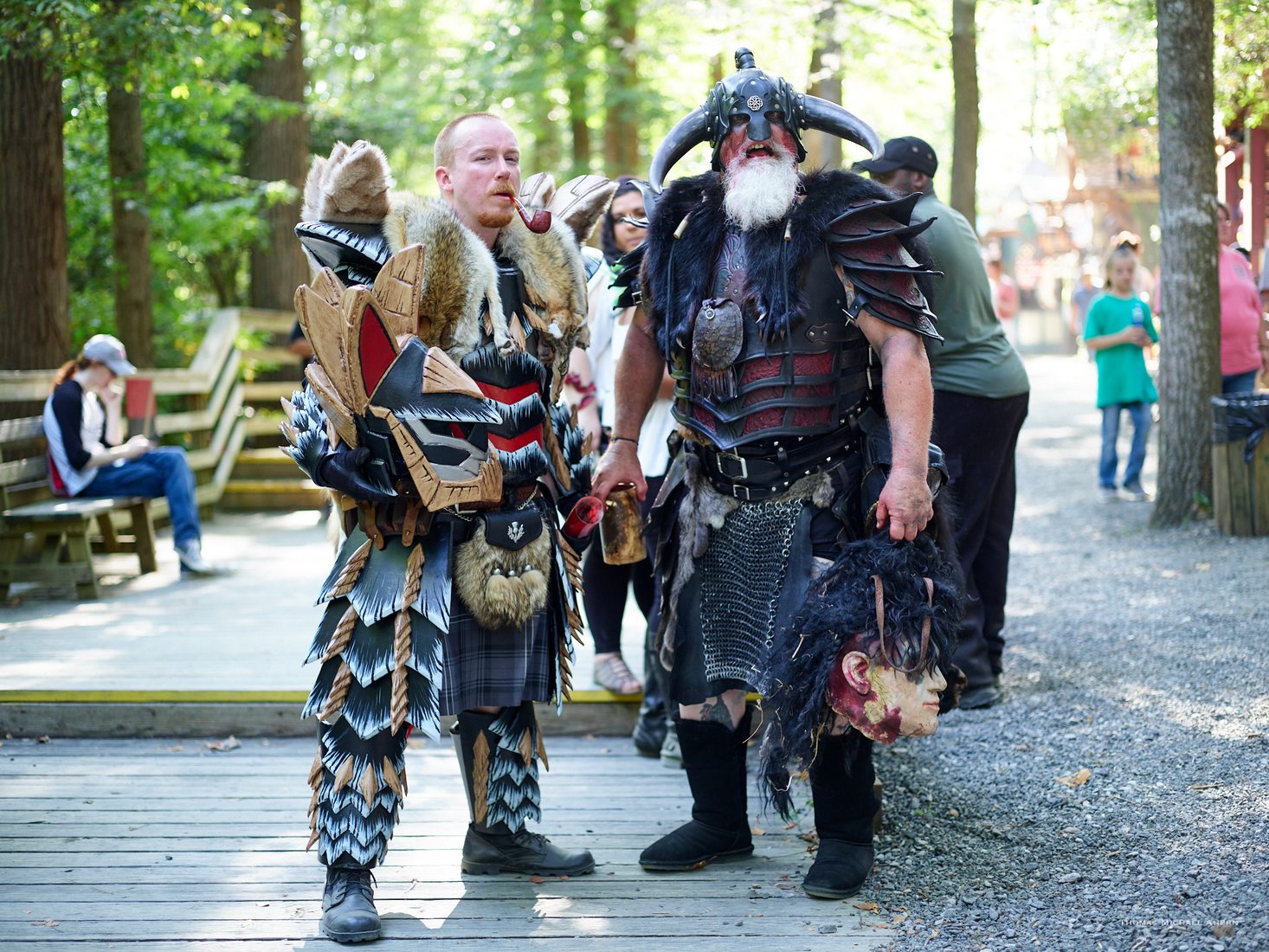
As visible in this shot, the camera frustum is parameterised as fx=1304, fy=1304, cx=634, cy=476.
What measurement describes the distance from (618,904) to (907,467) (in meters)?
1.36

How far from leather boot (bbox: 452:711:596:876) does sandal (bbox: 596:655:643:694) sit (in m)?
1.32

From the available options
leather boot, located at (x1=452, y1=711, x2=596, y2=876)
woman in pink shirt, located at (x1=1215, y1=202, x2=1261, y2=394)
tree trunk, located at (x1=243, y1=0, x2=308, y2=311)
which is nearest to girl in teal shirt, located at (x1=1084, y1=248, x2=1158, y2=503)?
woman in pink shirt, located at (x1=1215, y1=202, x2=1261, y2=394)

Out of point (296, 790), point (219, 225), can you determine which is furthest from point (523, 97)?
point (296, 790)

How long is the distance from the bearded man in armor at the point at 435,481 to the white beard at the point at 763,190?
19.1 inches

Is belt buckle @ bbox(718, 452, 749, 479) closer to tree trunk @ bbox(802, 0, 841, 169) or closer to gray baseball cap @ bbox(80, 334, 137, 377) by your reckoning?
gray baseball cap @ bbox(80, 334, 137, 377)

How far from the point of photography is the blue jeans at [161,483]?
291 inches

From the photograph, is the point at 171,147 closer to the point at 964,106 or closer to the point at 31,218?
the point at 31,218

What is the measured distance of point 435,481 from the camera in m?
3.14

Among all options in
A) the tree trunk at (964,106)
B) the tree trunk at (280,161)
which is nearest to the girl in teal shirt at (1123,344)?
the tree trunk at (964,106)

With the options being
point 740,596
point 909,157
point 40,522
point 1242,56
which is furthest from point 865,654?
point 1242,56

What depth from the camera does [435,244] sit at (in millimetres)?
3229

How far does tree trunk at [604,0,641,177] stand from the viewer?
15719 mm

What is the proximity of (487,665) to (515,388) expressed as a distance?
73 centimetres

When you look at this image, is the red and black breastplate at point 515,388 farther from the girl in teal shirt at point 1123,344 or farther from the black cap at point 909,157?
the girl in teal shirt at point 1123,344
